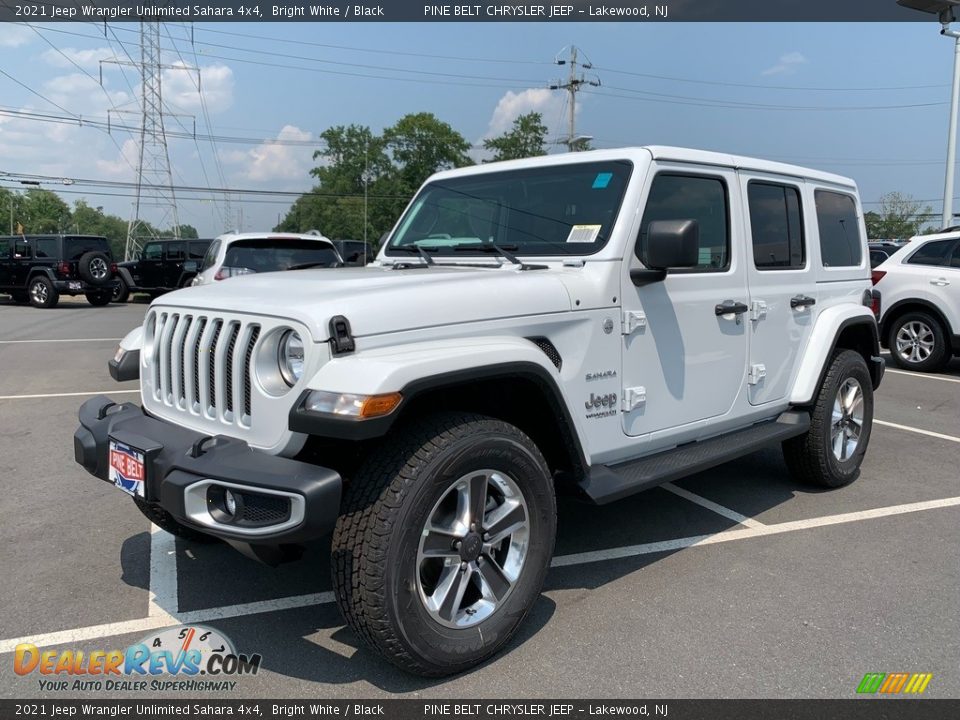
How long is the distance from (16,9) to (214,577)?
21.7 metres

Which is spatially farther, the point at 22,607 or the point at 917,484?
the point at 917,484

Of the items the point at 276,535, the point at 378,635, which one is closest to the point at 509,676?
the point at 378,635

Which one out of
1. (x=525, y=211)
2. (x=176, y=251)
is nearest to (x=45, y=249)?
(x=176, y=251)

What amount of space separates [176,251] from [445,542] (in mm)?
20324

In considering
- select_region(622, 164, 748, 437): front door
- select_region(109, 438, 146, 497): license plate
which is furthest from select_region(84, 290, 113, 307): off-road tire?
select_region(622, 164, 748, 437): front door

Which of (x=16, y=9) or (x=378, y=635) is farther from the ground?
(x=16, y=9)

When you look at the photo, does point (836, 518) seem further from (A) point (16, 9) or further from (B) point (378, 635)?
(A) point (16, 9)

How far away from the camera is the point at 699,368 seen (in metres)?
3.79

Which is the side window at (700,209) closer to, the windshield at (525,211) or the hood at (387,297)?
the windshield at (525,211)

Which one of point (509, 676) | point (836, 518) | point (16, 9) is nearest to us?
point (509, 676)

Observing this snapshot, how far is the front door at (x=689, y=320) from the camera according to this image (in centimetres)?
346

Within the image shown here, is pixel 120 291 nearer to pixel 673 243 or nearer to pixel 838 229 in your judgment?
pixel 838 229

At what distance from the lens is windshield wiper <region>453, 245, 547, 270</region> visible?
3.45 metres

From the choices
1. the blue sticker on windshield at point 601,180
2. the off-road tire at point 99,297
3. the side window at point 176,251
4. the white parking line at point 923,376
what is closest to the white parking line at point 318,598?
the blue sticker on windshield at point 601,180
